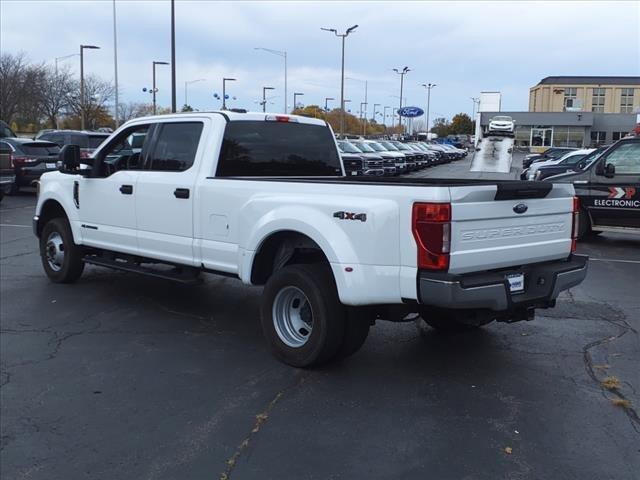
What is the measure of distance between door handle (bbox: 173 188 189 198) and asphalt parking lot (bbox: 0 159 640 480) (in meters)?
1.31

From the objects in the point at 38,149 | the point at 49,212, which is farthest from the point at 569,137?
the point at 49,212

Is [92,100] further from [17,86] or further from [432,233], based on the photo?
[432,233]

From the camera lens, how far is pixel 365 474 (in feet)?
11.9

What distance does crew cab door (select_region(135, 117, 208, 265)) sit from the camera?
6.23 m

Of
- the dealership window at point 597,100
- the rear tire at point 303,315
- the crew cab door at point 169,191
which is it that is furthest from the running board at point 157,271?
the dealership window at point 597,100

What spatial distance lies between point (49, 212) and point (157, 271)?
256cm

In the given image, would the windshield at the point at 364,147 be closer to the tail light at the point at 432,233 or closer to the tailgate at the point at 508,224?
the tailgate at the point at 508,224

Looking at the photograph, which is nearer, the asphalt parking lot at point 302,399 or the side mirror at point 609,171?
the asphalt parking lot at point 302,399

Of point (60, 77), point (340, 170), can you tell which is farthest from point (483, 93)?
point (340, 170)

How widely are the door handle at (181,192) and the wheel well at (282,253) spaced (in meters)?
1.09

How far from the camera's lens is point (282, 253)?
18.3 ft

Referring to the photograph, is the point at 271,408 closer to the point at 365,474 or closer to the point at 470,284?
the point at 365,474

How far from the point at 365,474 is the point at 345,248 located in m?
1.66

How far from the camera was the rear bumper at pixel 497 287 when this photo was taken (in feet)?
14.3
